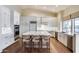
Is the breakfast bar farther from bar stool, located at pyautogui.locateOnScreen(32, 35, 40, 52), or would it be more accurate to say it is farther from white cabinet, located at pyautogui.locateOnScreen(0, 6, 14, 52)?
white cabinet, located at pyautogui.locateOnScreen(0, 6, 14, 52)

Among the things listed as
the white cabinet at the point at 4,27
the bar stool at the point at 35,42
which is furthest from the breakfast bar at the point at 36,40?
the white cabinet at the point at 4,27

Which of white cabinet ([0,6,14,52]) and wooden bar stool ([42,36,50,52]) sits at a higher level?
white cabinet ([0,6,14,52])

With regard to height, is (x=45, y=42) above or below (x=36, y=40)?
below

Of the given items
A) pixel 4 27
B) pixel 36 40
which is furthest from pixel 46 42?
pixel 4 27

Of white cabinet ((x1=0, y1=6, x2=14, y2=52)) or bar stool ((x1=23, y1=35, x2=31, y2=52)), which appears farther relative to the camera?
bar stool ((x1=23, y1=35, x2=31, y2=52))

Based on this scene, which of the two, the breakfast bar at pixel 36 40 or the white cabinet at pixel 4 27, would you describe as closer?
the white cabinet at pixel 4 27

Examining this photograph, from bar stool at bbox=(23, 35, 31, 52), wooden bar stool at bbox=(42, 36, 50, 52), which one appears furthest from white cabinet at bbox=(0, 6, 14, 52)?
wooden bar stool at bbox=(42, 36, 50, 52)

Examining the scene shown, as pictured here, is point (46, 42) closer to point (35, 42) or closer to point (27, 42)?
point (35, 42)

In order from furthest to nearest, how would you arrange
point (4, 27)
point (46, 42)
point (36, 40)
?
point (46, 42) < point (36, 40) < point (4, 27)

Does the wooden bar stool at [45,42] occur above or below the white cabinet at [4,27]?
below

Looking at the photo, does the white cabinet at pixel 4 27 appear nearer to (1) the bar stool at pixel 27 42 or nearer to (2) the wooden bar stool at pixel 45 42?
(1) the bar stool at pixel 27 42

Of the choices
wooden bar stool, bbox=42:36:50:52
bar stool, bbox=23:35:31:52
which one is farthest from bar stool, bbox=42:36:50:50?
bar stool, bbox=23:35:31:52
